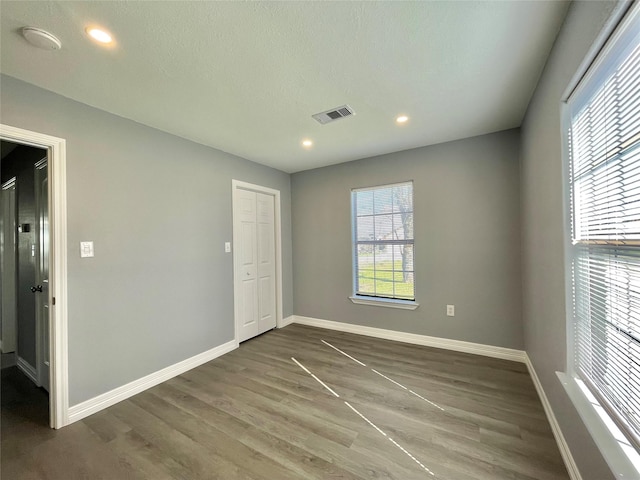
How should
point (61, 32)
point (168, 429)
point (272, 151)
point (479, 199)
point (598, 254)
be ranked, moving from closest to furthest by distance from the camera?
point (598, 254) → point (61, 32) → point (168, 429) → point (479, 199) → point (272, 151)

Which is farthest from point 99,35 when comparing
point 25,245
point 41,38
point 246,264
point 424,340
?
point 424,340

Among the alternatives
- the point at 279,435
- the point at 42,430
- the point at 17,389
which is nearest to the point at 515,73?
the point at 279,435

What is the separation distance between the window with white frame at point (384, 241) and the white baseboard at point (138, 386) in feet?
6.96

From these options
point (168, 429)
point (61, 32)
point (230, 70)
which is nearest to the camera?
point (61, 32)

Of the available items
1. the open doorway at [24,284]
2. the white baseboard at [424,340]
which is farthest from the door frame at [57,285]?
the white baseboard at [424,340]

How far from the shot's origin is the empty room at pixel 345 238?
1.27 metres

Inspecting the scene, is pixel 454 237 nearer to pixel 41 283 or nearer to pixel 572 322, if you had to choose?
pixel 572 322

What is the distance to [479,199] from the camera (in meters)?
2.96

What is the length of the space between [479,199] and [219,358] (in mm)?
3585

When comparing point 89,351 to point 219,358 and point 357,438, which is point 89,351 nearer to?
point 219,358

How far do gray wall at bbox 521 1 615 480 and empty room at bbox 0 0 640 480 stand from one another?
3 cm

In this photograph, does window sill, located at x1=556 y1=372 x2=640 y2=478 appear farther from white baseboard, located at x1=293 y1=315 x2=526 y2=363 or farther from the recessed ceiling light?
the recessed ceiling light

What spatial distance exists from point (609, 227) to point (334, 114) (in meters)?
2.03

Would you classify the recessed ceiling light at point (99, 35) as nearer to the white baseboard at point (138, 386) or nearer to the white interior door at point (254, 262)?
the white interior door at point (254, 262)
